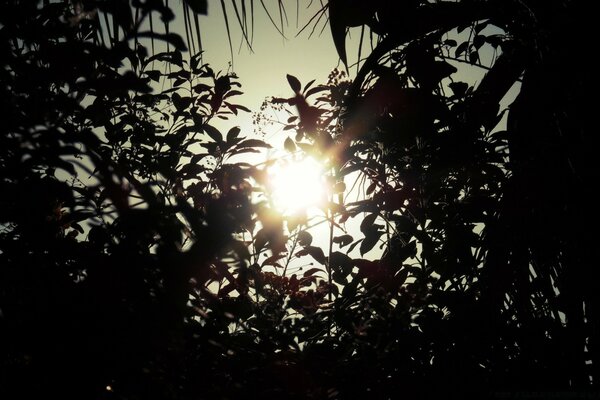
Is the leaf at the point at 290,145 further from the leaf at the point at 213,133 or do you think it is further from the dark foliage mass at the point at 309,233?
the leaf at the point at 213,133

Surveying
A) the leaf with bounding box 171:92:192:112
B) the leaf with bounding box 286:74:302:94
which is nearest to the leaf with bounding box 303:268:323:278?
the leaf with bounding box 286:74:302:94

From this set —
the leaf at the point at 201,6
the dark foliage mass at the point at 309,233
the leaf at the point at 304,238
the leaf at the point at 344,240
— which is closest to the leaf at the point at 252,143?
the dark foliage mass at the point at 309,233

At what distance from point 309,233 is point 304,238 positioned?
0.04 meters

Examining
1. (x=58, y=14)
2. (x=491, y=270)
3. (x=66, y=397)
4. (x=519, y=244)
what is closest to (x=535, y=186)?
(x=519, y=244)

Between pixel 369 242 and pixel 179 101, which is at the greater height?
pixel 179 101

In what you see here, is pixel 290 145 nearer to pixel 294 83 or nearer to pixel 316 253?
pixel 294 83

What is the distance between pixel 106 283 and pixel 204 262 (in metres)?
0.20

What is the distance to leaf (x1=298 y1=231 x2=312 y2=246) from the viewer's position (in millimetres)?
1781

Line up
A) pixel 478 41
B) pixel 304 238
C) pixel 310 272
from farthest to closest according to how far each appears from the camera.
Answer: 1. pixel 478 41
2. pixel 310 272
3. pixel 304 238

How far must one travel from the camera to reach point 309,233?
1.80m

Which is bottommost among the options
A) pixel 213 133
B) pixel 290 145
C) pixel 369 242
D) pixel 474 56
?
pixel 369 242

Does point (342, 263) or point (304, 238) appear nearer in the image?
point (342, 263)

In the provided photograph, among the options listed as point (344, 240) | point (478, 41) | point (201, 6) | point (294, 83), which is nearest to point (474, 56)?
point (478, 41)

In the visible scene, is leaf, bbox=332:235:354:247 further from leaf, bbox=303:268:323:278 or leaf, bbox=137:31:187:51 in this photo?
leaf, bbox=137:31:187:51
